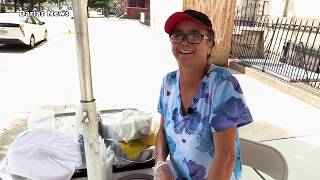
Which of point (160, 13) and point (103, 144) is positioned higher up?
point (160, 13)

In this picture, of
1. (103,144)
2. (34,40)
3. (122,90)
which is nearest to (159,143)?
(103,144)

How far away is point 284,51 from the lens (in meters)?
9.21

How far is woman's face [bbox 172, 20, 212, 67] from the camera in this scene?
158 centimetres

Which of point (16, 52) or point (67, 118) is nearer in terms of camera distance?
point (67, 118)

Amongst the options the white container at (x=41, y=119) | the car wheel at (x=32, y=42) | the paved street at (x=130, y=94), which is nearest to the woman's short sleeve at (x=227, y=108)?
the white container at (x=41, y=119)

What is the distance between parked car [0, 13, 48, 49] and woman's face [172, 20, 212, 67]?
10.4 metres

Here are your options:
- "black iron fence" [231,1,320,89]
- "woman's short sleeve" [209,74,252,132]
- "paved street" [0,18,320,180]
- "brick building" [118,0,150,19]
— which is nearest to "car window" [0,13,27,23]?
"paved street" [0,18,320,180]

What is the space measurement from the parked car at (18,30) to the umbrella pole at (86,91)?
10528 mm

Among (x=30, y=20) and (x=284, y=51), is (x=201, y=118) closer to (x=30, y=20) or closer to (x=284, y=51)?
(x=284, y=51)

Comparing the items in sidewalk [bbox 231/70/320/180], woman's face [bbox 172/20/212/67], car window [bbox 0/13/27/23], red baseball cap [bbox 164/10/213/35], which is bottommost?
sidewalk [bbox 231/70/320/180]

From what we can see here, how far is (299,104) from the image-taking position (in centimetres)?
569

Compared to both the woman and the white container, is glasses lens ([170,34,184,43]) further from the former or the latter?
the white container

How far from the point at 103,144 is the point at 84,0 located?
4.92 ft

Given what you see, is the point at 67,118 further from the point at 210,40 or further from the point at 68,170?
the point at 210,40
